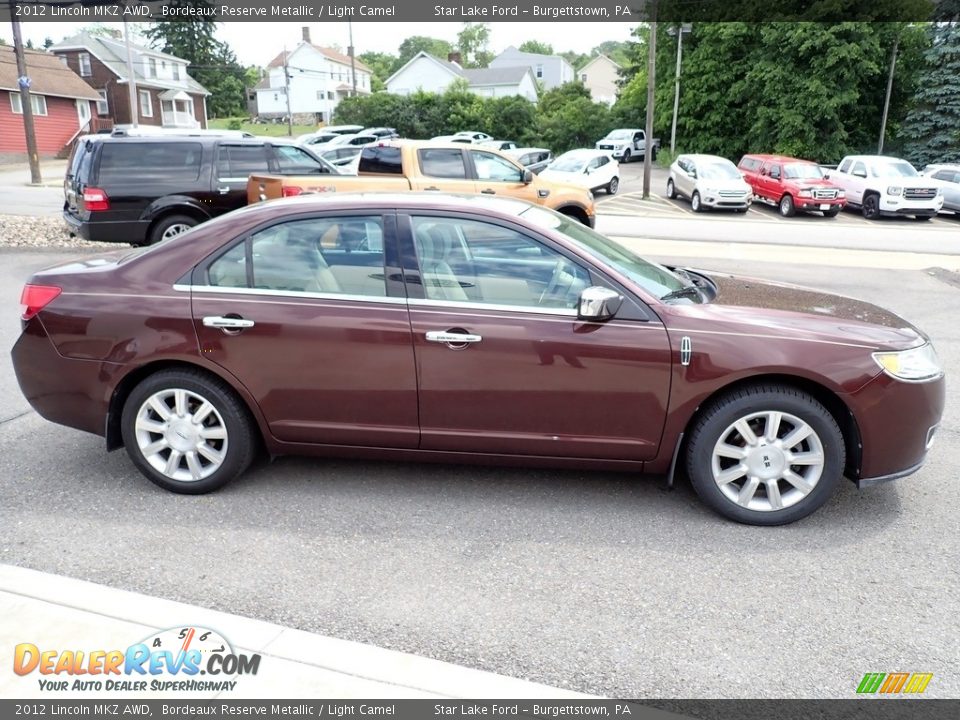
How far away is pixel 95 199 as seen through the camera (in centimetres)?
1124

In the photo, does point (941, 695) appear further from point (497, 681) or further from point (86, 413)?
point (86, 413)

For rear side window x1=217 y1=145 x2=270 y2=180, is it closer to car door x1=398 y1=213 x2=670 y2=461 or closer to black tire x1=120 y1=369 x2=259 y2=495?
black tire x1=120 y1=369 x2=259 y2=495

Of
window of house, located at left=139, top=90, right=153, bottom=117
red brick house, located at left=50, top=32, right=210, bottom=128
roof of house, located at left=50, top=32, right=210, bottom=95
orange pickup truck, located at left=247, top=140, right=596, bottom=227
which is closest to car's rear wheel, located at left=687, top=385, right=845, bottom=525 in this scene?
orange pickup truck, located at left=247, top=140, right=596, bottom=227

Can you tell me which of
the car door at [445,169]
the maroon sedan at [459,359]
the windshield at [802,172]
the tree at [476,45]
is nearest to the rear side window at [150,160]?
the car door at [445,169]

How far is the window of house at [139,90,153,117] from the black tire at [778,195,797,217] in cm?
4674

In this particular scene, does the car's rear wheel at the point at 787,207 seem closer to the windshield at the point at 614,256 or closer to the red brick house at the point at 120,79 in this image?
the windshield at the point at 614,256

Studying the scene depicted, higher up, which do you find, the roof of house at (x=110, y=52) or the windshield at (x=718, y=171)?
the roof of house at (x=110, y=52)

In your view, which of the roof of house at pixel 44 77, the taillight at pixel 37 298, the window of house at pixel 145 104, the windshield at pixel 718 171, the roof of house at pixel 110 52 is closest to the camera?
the taillight at pixel 37 298

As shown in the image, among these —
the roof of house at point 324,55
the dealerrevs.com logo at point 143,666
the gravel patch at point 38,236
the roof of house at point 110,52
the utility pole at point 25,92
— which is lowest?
the dealerrevs.com logo at point 143,666

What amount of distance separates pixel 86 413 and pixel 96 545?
0.86 m

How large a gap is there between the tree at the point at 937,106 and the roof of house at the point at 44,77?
141 feet

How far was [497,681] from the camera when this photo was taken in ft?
9.08

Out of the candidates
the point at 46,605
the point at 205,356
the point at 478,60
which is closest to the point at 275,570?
the point at 46,605

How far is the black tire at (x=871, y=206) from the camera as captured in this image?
78.3ft
